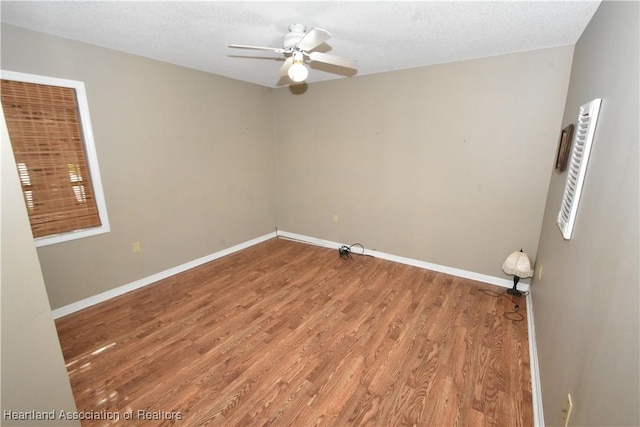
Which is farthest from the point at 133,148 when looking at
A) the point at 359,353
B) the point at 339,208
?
the point at 359,353

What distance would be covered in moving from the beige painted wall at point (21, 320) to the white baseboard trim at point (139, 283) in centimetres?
140

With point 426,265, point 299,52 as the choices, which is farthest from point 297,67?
point 426,265

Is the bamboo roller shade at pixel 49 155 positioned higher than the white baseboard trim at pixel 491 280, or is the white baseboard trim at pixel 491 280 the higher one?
the bamboo roller shade at pixel 49 155

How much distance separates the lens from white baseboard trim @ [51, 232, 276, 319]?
2.56m

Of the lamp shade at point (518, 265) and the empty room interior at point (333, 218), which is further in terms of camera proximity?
the lamp shade at point (518, 265)

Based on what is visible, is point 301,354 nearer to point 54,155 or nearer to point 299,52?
point 299,52

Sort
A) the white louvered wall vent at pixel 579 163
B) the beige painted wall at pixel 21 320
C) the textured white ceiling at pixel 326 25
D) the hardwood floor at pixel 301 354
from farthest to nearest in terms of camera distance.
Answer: the textured white ceiling at pixel 326 25, the hardwood floor at pixel 301 354, the white louvered wall vent at pixel 579 163, the beige painted wall at pixel 21 320

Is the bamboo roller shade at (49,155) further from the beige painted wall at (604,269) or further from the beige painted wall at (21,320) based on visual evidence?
the beige painted wall at (604,269)

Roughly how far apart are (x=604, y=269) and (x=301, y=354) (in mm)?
1832

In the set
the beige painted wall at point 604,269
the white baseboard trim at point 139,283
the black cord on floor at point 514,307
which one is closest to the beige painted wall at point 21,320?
the white baseboard trim at point 139,283

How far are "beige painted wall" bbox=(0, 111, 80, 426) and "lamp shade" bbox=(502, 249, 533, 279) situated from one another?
11.4 ft

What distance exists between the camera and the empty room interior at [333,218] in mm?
1220

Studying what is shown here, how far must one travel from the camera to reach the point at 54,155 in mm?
2357

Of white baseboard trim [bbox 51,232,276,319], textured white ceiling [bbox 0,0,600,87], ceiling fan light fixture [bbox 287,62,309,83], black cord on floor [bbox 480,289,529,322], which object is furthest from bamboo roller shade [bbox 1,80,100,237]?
black cord on floor [bbox 480,289,529,322]
